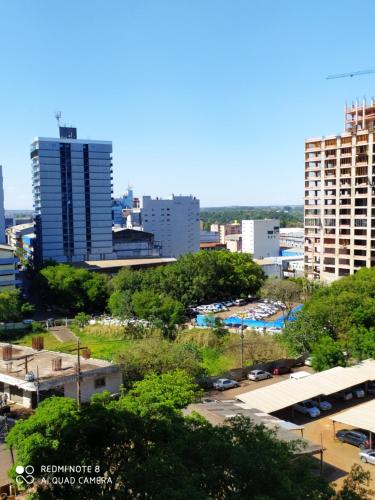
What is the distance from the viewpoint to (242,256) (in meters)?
50.2

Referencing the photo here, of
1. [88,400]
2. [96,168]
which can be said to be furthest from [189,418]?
[96,168]

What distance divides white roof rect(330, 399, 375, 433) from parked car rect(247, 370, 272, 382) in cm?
714

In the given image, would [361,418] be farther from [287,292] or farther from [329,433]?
[287,292]

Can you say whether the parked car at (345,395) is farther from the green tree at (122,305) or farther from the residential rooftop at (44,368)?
the green tree at (122,305)

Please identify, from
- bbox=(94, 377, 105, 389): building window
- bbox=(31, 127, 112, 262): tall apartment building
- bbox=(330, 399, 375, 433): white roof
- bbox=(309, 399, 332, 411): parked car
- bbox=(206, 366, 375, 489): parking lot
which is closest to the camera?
bbox=(206, 366, 375, 489): parking lot

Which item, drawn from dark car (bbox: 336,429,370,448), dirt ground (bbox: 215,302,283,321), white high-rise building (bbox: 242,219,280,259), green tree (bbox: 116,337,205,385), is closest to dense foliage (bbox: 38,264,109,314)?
dirt ground (bbox: 215,302,283,321)

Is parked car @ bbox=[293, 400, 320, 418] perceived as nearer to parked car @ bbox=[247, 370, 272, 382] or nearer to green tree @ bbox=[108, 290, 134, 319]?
parked car @ bbox=[247, 370, 272, 382]

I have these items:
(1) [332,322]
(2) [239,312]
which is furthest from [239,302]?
(1) [332,322]

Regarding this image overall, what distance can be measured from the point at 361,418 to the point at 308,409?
316 cm

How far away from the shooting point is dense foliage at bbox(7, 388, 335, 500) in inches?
328

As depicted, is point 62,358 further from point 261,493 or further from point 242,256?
point 242,256

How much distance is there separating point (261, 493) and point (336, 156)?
4646 cm

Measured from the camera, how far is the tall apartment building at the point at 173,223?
285 feet

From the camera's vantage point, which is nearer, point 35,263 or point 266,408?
point 266,408
